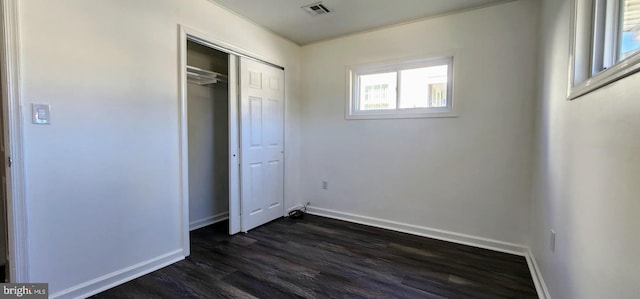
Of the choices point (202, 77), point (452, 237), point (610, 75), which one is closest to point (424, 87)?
point (452, 237)

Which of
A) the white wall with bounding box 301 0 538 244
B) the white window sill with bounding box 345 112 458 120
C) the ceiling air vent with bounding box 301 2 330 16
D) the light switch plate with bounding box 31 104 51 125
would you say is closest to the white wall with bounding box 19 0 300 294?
the light switch plate with bounding box 31 104 51 125

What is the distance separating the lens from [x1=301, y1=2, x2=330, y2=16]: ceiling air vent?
107 inches

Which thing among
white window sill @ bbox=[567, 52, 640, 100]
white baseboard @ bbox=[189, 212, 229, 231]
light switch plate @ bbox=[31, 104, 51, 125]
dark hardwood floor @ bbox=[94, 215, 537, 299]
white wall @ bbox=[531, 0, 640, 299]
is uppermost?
white window sill @ bbox=[567, 52, 640, 100]

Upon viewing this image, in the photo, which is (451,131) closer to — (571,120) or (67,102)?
(571,120)

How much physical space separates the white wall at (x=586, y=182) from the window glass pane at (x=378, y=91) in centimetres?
145

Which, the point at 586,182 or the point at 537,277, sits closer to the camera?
the point at 586,182

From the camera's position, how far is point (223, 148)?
368cm

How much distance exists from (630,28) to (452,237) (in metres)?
A: 2.37

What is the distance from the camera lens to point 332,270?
2322 mm

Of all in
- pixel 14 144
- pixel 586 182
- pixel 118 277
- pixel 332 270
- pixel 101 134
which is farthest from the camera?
pixel 332 270

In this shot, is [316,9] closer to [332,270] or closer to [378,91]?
[378,91]

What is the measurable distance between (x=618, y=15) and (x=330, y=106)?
274 centimetres

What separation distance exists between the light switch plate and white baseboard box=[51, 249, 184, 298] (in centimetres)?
111

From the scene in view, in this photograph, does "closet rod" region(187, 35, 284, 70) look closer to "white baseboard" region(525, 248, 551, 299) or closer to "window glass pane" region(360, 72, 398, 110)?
"window glass pane" region(360, 72, 398, 110)
